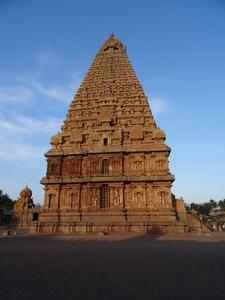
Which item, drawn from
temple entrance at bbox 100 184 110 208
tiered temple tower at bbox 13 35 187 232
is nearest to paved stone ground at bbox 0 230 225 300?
tiered temple tower at bbox 13 35 187 232

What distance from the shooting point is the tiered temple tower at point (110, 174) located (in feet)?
85.1

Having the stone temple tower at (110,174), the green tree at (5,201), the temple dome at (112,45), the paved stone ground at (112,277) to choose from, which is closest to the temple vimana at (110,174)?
the stone temple tower at (110,174)

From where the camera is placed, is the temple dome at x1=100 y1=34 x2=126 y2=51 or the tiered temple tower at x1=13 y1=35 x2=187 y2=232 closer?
the tiered temple tower at x1=13 y1=35 x2=187 y2=232

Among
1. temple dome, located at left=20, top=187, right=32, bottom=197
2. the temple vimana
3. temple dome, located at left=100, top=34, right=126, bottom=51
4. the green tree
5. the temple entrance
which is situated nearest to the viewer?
the temple vimana

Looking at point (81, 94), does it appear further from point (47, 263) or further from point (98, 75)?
point (47, 263)

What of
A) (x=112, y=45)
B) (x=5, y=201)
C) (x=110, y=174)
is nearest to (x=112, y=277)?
(x=110, y=174)

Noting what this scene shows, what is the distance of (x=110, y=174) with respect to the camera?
28.2 meters

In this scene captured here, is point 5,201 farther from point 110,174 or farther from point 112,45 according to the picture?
point 110,174

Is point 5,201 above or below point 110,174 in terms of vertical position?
above

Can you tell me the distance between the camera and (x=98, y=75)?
130 ft

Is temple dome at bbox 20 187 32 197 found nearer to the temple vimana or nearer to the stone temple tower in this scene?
the temple vimana

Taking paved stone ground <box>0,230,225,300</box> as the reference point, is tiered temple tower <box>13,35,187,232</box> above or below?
above

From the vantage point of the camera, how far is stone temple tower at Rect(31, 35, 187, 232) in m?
25.9

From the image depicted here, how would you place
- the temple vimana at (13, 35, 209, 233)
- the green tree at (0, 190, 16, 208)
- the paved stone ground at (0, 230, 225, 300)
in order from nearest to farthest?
1. the paved stone ground at (0, 230, 225, 300)
2. the temple vimana at (13, 35, 209, 233)
3. the green tree at (0, 190, 16, 208)
